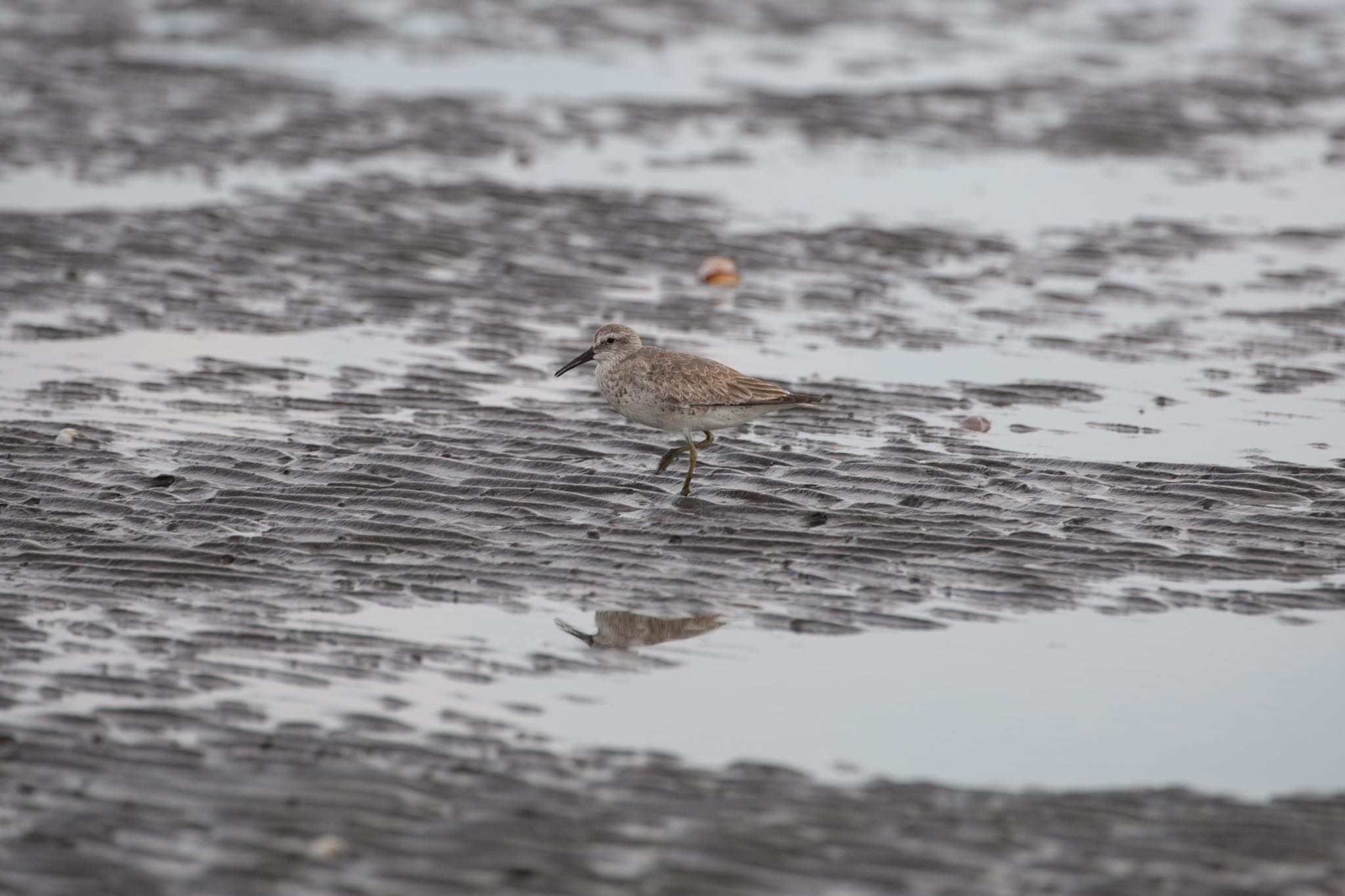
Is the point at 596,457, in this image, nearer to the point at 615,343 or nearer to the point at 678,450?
the point at 678,450

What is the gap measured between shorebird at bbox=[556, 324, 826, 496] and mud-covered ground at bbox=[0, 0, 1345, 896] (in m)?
0.38

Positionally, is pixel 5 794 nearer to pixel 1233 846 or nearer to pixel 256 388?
pixel 1233 846

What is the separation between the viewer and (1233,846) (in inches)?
284

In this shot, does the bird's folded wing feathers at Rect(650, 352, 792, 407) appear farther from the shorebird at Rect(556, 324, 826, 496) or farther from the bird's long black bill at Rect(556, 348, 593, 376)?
the bird's long black bill at Rect(556, 348, 593, 376)

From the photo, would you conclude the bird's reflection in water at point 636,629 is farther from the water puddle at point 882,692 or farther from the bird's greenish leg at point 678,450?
the bird's greenish leg at point 678,450

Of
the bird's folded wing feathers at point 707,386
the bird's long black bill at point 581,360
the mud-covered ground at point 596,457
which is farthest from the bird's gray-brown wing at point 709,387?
the bird's long black bill at point 581,360

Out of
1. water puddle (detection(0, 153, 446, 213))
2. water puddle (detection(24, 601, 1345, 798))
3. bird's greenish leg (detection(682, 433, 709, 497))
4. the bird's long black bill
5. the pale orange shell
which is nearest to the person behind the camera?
water puddle (detection(24, 601, 1345, 798))

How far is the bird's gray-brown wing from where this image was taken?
39.1 ft

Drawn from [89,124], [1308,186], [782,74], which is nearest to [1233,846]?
[1308,186]

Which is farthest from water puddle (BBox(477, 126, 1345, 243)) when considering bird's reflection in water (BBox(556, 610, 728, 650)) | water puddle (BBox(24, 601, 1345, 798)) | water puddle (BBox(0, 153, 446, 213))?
water puddle (BBox(24, 601, 1345, 798))

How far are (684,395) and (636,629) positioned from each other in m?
2.83

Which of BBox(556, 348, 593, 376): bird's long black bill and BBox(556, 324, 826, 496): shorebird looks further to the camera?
BBox(556, 348, 593, 376): bird's long black bill

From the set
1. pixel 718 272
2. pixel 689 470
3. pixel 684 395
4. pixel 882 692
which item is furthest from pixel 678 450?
pixel 718 272

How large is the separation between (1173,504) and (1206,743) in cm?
333
